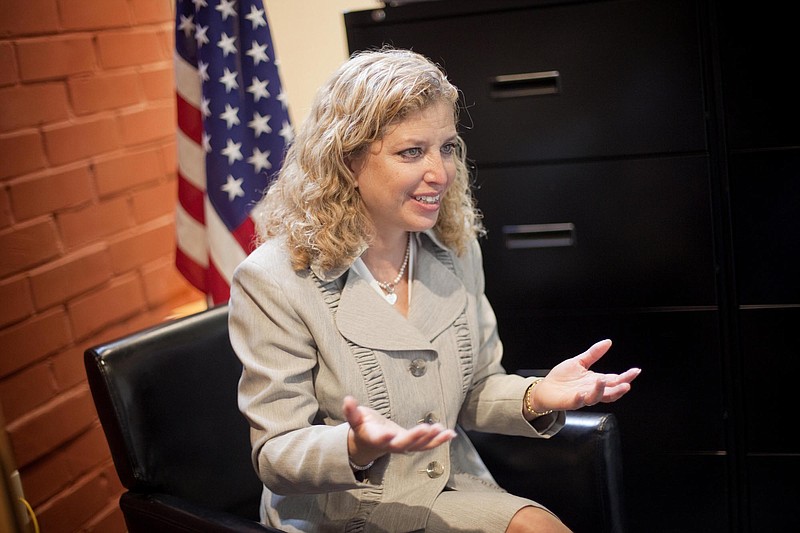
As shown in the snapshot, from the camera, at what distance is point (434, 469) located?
6.01 feet

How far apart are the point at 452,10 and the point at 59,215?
1.11 meters

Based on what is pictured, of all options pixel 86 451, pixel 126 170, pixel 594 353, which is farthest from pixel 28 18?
pixel 594 353

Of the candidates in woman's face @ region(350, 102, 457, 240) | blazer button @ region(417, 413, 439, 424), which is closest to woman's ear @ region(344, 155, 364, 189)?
woman's face @ region(350, 102, 457, 240)

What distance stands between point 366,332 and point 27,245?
100cm

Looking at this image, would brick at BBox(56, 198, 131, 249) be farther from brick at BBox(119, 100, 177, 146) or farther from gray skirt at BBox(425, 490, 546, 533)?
gray skirt at BBox(425, 490, 546, 533)

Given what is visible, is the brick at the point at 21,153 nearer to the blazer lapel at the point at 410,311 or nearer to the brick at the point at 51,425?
the brick at the point at 51,425

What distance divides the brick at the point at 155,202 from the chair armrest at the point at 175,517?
113 cm

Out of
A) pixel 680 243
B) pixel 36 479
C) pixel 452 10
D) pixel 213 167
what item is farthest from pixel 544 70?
pixel 36 479

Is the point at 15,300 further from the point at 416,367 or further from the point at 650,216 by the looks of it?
the point at 650,216

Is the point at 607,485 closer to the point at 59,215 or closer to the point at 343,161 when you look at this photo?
the point at 343,161

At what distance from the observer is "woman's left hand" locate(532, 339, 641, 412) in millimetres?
1693

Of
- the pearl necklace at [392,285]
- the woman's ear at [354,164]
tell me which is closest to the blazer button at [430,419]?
the pearl necklace at [392,285]

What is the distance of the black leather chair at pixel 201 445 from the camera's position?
6.02 feet

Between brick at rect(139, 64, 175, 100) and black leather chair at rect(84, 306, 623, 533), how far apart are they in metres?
1.07
